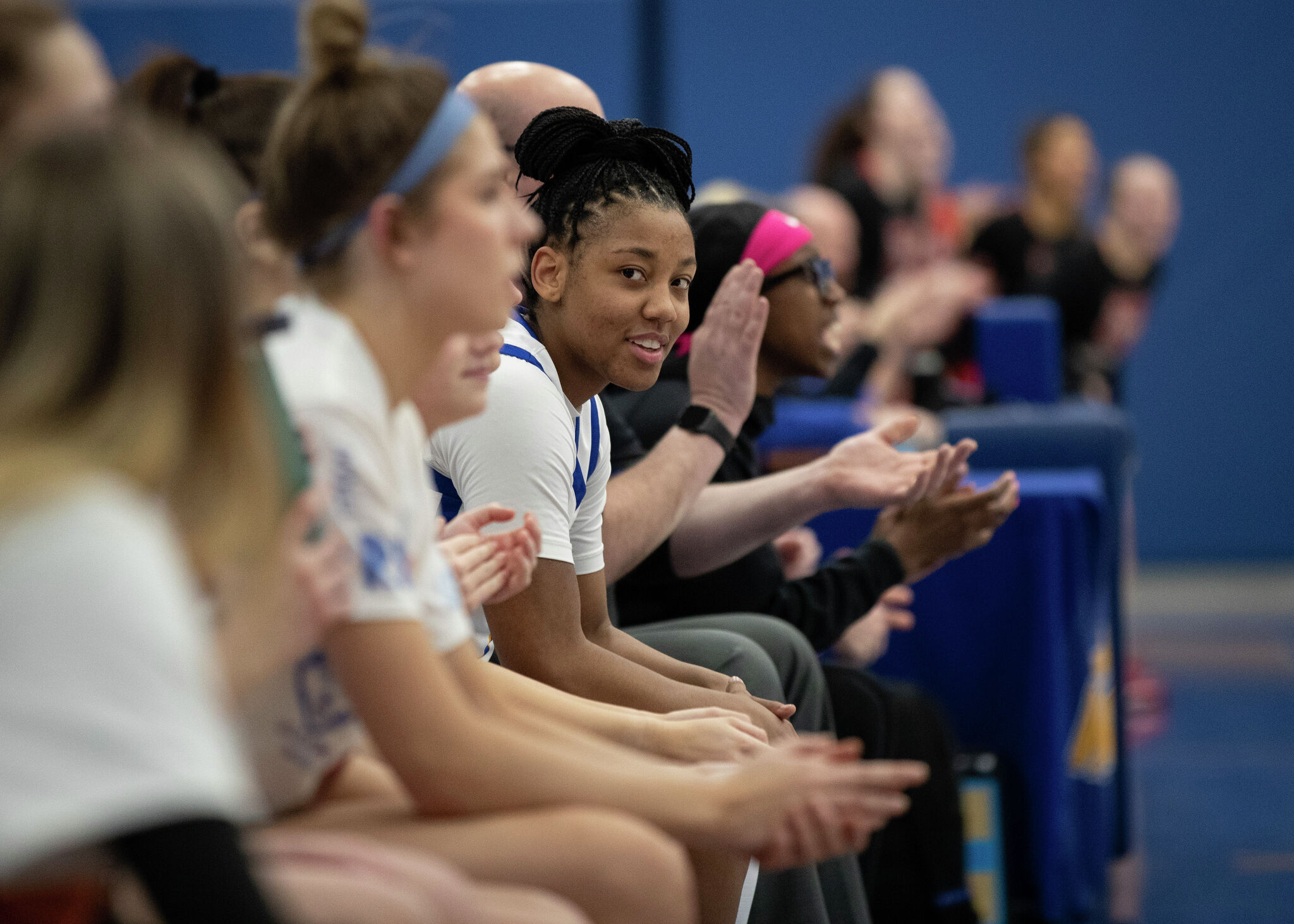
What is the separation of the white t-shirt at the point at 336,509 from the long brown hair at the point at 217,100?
1.08 ft

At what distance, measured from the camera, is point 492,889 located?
1096 millimetres

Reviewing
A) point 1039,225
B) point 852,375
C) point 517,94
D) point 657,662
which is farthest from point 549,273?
point 1039,225

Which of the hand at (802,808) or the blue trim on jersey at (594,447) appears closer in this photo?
the hand at (802,808)

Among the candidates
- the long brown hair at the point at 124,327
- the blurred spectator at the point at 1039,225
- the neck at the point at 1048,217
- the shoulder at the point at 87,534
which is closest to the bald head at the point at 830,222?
the blurred spectator at the point at 1039,225

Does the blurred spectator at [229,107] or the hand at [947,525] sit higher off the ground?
the blurred spectator at [229,107]

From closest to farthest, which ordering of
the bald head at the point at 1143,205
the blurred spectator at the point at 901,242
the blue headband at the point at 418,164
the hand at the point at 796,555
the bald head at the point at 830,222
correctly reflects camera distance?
the blue headband at the point at 418,164 < the hand at the point at 796,555 < the bald head at the point at 830,222 < the blurred spectator at the point at 901,242 < the bald head at the point at 1143,205

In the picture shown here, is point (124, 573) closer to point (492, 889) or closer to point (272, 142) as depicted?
point (492, 889)

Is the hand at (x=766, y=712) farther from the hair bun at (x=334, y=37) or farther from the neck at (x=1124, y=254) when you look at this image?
the neck at (x=1124, y=254)

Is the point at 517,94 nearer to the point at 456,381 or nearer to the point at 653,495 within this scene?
the point at 653,495

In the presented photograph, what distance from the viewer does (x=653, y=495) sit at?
78.2 inches

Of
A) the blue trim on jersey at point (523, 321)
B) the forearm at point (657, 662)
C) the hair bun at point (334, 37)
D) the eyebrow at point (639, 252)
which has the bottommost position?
the forearm at point (657, 662)

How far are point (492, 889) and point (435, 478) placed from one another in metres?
0.79

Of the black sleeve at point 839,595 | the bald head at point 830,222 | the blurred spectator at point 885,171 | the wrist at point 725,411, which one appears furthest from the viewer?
the blurred spectator at point 885,171

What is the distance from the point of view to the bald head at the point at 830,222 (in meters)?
4.27
